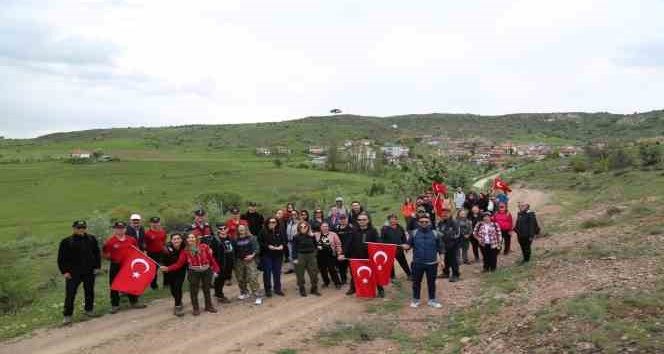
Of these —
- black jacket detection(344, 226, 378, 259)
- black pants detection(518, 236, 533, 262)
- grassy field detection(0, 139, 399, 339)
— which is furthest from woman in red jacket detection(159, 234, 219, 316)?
black pants detection(518, 236, 533, 262)

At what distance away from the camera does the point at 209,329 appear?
982cm

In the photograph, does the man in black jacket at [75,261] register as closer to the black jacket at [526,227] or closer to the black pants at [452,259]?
the black pants at [452,259]

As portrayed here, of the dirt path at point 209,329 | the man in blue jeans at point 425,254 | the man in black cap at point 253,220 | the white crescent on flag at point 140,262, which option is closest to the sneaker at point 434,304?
the man in blue jeans at point 425,254

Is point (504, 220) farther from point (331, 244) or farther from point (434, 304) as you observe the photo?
point (331, 244)

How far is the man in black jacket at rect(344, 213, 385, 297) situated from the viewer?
38.2 ft

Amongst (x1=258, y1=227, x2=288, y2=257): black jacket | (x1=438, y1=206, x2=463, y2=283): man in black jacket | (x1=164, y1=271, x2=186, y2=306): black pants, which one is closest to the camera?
(x1=164, y1=271, x2=186, y2=306): black pants

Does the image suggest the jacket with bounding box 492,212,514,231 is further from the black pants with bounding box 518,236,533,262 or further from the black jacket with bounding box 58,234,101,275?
the black jacket with bounding box 58,234,101,275

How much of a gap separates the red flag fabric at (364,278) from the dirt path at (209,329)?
0.27 meters

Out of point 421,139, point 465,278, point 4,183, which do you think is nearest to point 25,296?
point 465,278

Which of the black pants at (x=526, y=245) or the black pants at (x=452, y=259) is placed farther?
the black pants at (x=526, y=245)

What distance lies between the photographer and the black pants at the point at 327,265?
40.5ft

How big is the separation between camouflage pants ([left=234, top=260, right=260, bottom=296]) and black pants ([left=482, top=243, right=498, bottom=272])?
5.36 metres

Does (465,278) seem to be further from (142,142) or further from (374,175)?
(142,142)

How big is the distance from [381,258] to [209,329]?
3.80 metres
